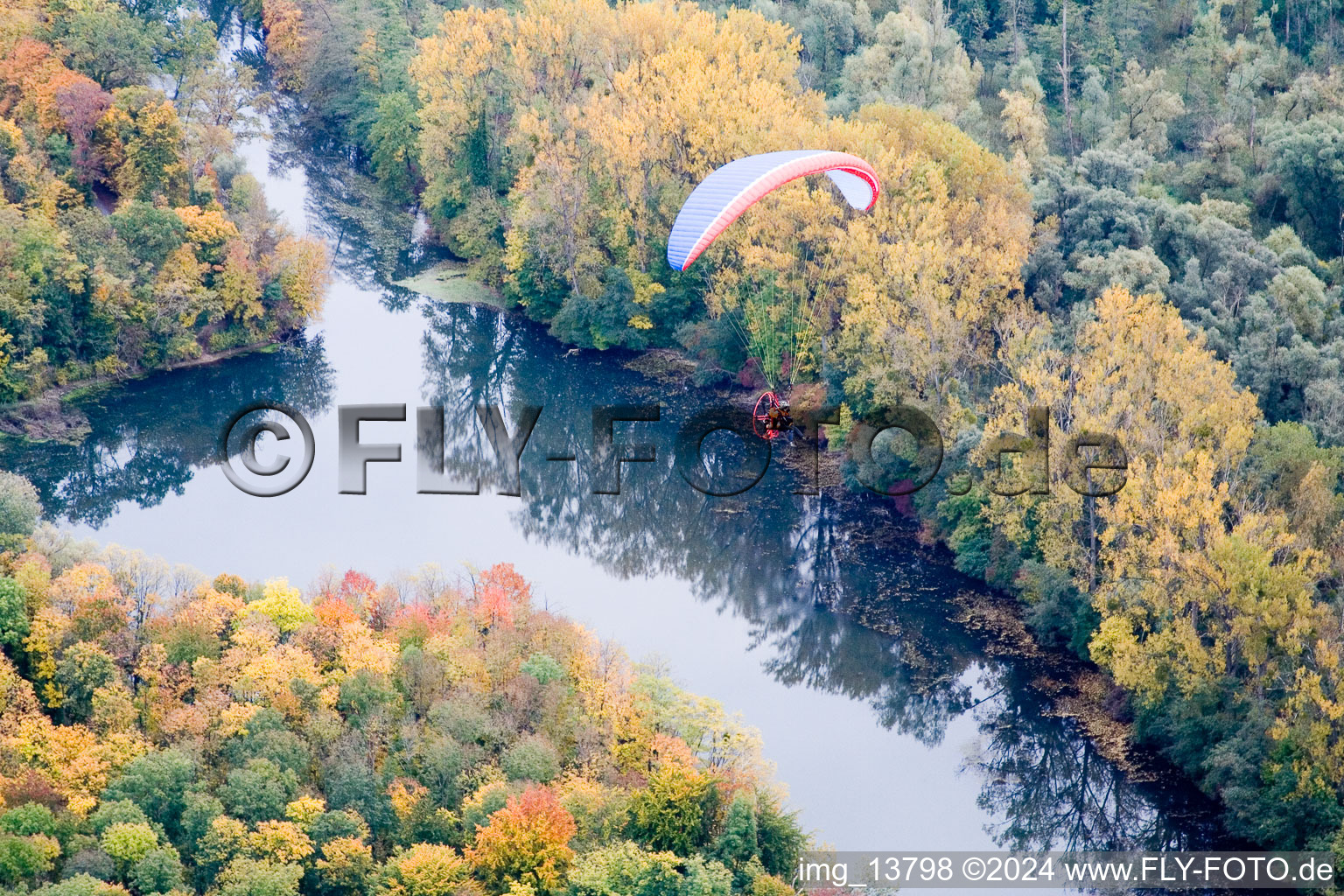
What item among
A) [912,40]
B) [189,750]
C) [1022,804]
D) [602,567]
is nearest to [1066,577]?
[1022,804]

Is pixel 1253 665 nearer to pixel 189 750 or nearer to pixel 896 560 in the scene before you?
pixel 896 560

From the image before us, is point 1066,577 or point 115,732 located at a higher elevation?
point 1066,577

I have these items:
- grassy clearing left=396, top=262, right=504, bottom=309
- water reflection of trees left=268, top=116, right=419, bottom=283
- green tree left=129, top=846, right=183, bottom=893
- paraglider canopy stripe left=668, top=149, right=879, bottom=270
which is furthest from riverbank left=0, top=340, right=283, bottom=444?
paraglider canopy stripe left=668, top=149, right=879, bottom=270

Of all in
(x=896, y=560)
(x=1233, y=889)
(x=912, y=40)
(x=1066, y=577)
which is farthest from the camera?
(x=912, y=40)

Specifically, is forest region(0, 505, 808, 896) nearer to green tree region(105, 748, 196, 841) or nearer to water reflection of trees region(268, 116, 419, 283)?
green tree region(105, 748, 196, 841)

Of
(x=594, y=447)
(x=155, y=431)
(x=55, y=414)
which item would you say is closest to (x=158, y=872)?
(x=155, y=431)

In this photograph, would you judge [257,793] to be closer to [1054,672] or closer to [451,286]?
[1054,672]
